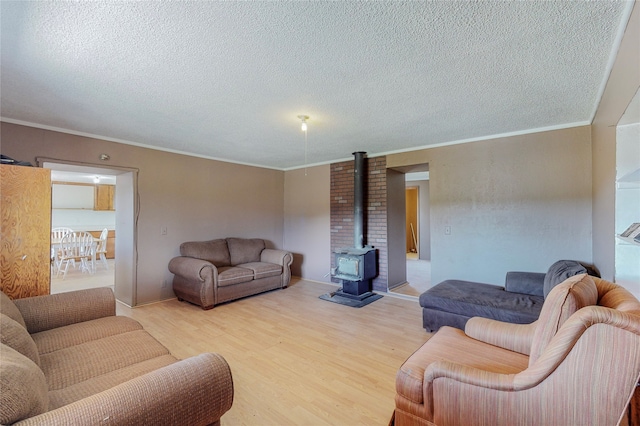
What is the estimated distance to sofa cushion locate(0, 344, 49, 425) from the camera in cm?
80

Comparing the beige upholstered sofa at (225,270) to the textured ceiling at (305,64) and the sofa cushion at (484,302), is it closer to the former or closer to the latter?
the textured ceiling at (305,64)

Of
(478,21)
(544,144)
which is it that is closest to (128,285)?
(478,21)

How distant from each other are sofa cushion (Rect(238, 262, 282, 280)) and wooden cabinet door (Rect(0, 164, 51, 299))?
238cm

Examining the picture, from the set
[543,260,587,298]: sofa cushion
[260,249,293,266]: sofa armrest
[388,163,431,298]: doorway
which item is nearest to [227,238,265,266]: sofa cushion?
[260,249,293,266]: sofa armrest

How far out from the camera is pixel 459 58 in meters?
1.82

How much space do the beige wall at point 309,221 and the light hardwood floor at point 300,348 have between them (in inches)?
46.4

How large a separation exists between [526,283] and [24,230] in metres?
4.68

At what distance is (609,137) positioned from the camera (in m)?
2.09

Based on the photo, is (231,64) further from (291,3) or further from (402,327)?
(402,327)

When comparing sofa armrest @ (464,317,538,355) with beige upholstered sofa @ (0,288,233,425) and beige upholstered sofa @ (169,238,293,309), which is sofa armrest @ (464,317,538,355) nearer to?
beige upholstered sofa @ (0,288,233,425)

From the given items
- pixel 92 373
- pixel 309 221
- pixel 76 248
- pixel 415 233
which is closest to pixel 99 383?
pixel 92 373

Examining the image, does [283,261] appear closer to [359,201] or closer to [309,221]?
[309,221]

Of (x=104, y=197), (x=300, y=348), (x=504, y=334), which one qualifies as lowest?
(x=300, y=348)

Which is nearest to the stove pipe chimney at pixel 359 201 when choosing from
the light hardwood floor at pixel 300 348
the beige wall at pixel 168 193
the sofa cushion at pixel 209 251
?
the light hardwood floor at pixel 300 348
